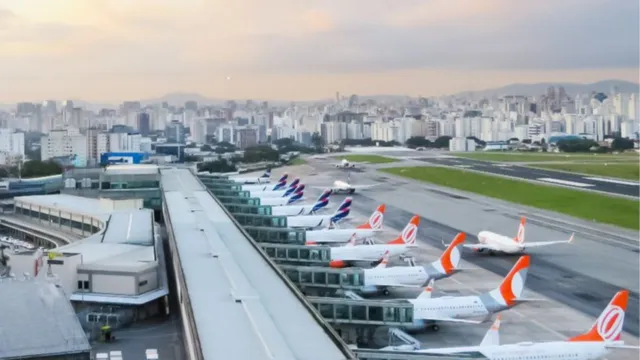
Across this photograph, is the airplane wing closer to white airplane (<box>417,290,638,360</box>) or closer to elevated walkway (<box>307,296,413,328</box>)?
elevated walkway (<box>307,296,413,328</box>)

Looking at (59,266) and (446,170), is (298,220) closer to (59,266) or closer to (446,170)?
(59,266)

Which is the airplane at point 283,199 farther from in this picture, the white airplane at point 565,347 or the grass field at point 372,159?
the grass field at point 372,159

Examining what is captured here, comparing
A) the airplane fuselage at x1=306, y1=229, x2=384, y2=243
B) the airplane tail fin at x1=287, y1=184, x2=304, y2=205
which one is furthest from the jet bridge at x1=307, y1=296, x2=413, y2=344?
the airplane tail fin at x1=287, y1=184, x2=304, y2=205

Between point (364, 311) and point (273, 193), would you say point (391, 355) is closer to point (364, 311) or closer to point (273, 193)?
point (364, 311)

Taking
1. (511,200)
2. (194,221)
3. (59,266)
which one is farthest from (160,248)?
(511,200)

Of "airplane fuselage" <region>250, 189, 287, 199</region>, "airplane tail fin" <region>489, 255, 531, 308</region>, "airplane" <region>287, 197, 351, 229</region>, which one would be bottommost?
"airplane tail fin" <region>489, 255, 531, 308</region>

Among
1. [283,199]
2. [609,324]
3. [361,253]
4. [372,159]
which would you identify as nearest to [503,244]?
[361,253]

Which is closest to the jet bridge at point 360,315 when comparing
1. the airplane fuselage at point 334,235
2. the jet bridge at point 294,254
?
the jet bridge at point 294,254
